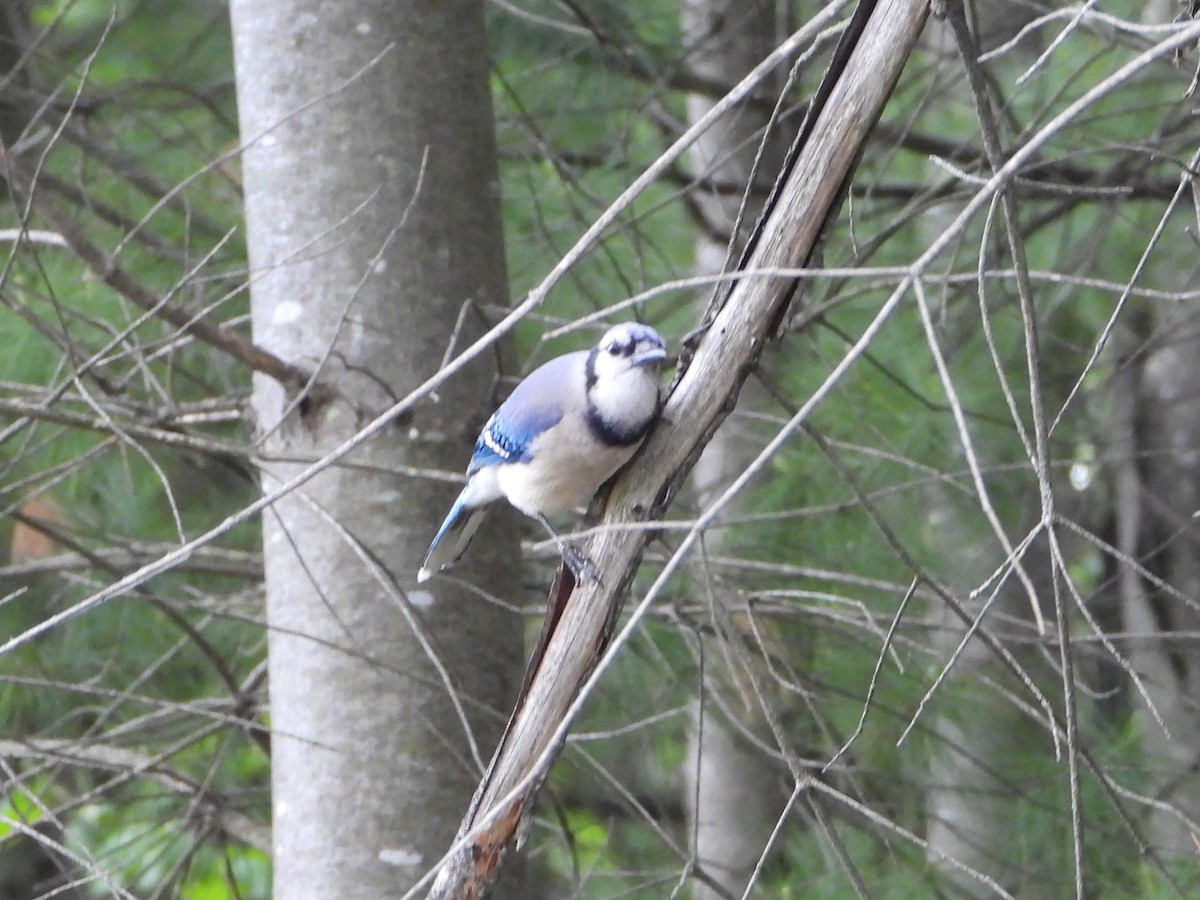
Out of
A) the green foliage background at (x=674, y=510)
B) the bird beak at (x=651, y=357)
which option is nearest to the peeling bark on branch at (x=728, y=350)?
the bird beak at (x=651, y=357)

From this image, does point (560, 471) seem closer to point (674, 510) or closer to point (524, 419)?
point (524, 419)

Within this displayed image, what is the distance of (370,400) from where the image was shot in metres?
2.20

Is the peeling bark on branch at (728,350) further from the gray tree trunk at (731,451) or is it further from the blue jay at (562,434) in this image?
the gray tree trunk at (731,451)

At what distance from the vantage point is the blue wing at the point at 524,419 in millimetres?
2074

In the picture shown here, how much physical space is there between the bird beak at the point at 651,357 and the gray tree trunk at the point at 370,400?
385 millimetres

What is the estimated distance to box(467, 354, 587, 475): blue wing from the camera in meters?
2.07

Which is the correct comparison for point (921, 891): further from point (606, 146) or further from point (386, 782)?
point (606, 146)

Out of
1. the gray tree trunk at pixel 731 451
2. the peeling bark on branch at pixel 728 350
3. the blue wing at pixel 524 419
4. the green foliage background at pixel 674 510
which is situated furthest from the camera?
the gray tree trunk at pixel 731 451

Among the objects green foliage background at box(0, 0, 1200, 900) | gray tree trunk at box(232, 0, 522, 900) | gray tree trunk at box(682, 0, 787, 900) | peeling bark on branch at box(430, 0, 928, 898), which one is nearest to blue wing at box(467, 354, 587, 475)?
gray tree trunk at box(232, 0, 522, 900)

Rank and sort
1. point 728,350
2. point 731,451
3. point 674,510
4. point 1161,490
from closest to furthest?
point 728,350 → point 674,510 → point 731,451 → point 1161,490

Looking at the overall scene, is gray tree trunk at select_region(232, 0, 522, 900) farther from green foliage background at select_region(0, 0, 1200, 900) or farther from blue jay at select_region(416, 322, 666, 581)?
green foliage background at select_region(0, 0, 1200, 900)

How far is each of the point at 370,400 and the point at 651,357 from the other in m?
0.50

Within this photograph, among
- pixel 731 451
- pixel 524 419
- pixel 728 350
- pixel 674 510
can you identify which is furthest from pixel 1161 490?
pixel 728 350

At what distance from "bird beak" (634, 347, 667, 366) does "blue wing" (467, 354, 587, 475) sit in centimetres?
18
